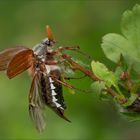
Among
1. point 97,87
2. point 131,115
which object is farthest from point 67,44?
point 131,115

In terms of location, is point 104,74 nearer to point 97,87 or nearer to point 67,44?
point 97,87

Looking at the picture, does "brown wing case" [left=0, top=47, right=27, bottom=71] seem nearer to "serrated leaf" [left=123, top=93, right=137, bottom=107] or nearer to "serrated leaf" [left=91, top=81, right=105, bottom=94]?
"serrated leaf" [left=91, top=81, right=105, bottom=94]

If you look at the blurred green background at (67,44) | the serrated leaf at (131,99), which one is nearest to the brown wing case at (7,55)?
the serrated leaf at (131,99)

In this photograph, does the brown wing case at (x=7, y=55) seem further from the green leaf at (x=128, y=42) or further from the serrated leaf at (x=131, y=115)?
the serrated leaf at (x=131, y=115)

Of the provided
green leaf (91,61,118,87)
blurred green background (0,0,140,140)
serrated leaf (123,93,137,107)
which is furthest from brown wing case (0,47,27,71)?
blurred green background (0,0,140,140)

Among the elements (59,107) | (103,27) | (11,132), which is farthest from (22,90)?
(59,107)
